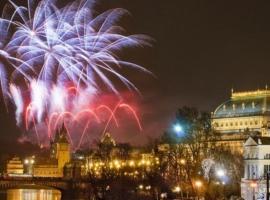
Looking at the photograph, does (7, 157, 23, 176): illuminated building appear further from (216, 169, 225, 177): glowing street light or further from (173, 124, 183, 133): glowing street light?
(173, 124, 183, 133): glowing street light

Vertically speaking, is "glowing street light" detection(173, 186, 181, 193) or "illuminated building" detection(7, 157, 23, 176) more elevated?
"illuminated building" detection(7, 157, 23, 176)

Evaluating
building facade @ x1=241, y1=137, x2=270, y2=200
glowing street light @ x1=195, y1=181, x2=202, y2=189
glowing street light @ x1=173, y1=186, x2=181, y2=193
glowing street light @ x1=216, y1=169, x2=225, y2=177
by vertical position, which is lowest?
glowing street light @ x1=173, y1=186, x2=181, y2=193

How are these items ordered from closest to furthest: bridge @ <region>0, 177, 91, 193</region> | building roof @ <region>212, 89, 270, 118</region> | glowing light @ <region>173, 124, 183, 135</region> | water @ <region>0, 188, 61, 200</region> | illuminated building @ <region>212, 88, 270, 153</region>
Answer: glowing light @ <region>173, 124, 183, 135</region> < bridge @ <region>0, 177, 91, 193</region> < water @ <region>0, 188, 61, 200</region> < illuminated building @ <region>212, 88, 270, 153</region> < building roof @ <region>212, 89, 270, 118</region>

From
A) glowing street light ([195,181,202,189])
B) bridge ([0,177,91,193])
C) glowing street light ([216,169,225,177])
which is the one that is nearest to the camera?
glowing street light ([195,181,202,189])

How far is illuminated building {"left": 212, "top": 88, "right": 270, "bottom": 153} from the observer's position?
150462mm

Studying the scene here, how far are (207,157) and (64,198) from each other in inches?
1613

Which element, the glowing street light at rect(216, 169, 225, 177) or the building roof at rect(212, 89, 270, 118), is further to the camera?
the building roof at rect(212, 89, 270, 118)

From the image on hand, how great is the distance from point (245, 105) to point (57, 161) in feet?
181

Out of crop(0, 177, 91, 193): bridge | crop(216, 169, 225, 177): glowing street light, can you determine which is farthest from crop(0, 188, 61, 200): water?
crop(216, 169, 225, 177): glowing street light

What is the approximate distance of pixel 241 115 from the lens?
159500mm

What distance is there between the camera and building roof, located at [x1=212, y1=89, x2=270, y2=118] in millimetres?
157125

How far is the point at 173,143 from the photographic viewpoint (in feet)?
Result: 247

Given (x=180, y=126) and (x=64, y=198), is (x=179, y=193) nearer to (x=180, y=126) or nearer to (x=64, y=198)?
(x=180, y=126)

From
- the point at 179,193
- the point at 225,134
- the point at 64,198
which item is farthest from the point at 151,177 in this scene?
the point at 225,134
